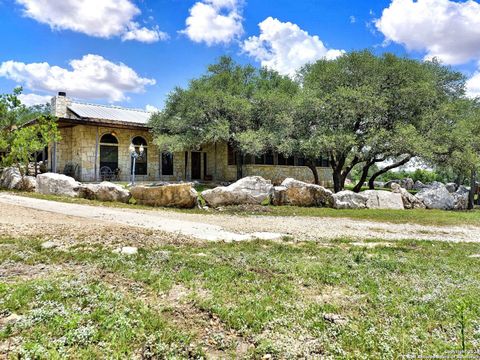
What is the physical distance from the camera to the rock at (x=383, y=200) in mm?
14766

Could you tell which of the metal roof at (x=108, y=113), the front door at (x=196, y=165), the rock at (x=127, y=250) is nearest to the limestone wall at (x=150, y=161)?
A: the front door at (x=196, y=165)

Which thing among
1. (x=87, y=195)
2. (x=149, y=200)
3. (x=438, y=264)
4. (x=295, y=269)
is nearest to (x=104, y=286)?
(x=295, y=269)

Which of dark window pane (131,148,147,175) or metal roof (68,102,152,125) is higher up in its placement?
metal roof (68,102,152,125)

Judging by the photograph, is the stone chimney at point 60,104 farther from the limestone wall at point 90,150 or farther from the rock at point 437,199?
the rock at point 437,199

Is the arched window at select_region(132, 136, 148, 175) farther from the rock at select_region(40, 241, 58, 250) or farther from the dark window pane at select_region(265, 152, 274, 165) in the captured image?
the rock at select_region(40, 241, 58, 250)

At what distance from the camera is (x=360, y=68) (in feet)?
59.2

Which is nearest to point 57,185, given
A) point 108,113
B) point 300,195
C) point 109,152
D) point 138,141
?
point 109,152

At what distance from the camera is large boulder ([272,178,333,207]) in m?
14.0

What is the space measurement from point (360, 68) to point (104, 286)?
57.9ft

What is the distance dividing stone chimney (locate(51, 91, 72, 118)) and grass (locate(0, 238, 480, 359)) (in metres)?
17.5

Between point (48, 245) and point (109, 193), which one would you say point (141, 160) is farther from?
point (48, 245)

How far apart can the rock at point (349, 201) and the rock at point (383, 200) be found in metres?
0.33

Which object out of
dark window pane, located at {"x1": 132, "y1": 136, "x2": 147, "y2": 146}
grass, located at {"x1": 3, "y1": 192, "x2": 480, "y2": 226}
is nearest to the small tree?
dark window pane, located at {"x1": 132, "y1": 136, "x2": 147, "y2": 146}

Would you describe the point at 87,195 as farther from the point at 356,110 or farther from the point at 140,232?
the point at 356,110
